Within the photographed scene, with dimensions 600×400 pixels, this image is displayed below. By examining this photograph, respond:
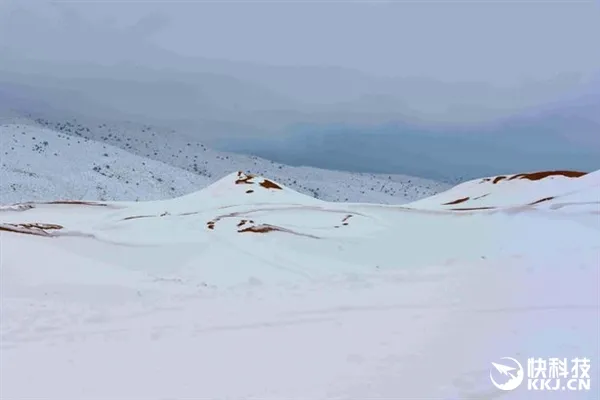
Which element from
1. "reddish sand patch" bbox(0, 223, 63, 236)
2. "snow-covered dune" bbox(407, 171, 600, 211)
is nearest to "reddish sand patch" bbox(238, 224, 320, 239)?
"reddish sand patch" bbox(0, 223, 63, 236)

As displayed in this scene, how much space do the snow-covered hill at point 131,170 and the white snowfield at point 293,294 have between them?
481 centimetres

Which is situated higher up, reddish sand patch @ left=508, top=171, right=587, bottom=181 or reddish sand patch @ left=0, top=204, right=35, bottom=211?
reddish sand patch @ left=508, top=171, right=587, bottom=181

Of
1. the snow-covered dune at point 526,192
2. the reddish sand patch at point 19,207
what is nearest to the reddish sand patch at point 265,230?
the snow-covered dune at point 526,192

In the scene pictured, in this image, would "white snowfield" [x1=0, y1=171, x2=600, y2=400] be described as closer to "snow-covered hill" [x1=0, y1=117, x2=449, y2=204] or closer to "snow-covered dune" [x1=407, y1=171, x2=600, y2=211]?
"snow-covered dune" [x1=407, y1=171, x2=600, y2=211]

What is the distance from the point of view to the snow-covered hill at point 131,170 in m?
13.3

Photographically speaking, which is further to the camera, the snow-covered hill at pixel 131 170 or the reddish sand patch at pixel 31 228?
the snow-covered hill at pixel 131 170

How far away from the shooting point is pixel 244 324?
3908mm

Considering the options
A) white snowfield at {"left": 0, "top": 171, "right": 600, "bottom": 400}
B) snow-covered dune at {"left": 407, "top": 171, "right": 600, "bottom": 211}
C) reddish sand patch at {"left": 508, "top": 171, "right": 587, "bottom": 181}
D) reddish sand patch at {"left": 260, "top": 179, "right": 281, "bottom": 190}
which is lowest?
white snowfield at {"left": 0, "top": 171, "right": 600, "bottom": 400}

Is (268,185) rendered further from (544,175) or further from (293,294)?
(293,294)

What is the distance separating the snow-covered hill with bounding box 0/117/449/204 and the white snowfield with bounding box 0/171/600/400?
15.8 ft

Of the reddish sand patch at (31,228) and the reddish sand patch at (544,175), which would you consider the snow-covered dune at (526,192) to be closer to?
the reddish sand patch at (544,175)

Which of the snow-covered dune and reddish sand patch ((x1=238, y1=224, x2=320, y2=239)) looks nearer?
reddish sand patch ((x1=238, y1=224, x2=320, y2=239))

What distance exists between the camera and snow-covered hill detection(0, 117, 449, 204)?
523 inches

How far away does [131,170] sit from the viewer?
16141 millimetres
